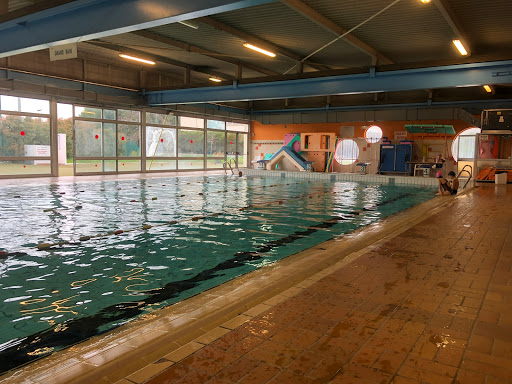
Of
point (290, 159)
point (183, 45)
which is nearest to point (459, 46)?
point (183, 45)

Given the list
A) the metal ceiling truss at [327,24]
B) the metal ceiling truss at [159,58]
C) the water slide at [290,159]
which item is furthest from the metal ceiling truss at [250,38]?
the water slide at [290,159]

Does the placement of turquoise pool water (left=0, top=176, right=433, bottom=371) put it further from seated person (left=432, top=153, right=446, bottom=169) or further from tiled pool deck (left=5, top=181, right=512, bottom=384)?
seated person (left=432, top=153, right=446, bottom=169)

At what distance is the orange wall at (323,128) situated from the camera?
2038 cm

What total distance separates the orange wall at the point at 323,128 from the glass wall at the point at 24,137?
13.8 m

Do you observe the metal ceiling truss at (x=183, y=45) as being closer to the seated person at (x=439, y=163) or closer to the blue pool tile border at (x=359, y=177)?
the blue pool tile border at (x=359, y=177)

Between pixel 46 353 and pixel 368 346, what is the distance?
194 centimetres

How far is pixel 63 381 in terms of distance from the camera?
187 cm

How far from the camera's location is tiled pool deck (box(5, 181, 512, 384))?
1.93m

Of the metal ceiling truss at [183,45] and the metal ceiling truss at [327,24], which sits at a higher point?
the metal ceiling truss at [183,45]

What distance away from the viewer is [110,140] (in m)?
17.8

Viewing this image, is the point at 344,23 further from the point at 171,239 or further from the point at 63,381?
the point at 63,381

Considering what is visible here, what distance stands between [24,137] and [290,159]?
12.9 metres

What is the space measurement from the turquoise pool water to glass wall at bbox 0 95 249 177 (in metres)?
4.74

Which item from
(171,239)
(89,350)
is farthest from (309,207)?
(89,350)
